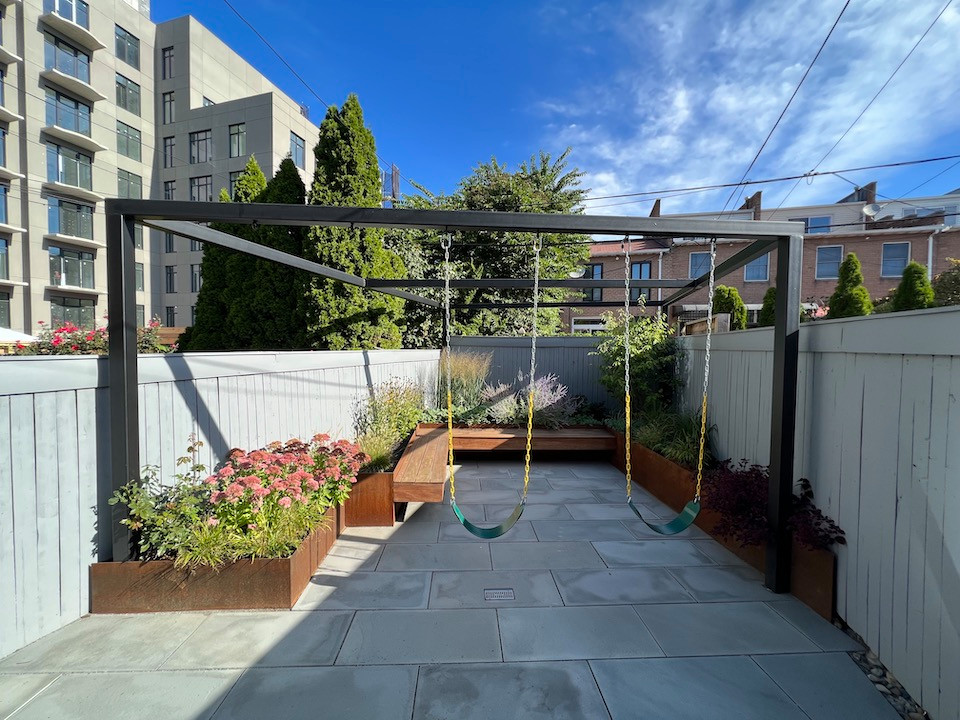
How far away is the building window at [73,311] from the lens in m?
16.6

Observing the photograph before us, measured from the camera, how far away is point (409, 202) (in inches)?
445

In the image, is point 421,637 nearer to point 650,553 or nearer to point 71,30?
point 650,553

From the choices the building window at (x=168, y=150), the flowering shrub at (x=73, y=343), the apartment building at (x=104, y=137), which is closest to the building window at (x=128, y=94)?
the apartment building at (x=104, y=137)

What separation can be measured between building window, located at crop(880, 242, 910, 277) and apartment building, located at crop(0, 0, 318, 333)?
25.1m

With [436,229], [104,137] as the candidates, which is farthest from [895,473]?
[104,137]

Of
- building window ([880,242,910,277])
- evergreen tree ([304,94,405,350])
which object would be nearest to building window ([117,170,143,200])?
evergreen tree ([304,94,405,350])

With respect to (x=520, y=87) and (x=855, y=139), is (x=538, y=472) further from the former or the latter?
(x=855, y=139)

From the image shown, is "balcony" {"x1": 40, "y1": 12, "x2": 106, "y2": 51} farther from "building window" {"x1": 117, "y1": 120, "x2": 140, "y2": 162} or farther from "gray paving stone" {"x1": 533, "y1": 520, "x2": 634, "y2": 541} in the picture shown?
"gray paving stone" {"x1": 533, "y1": 520, "x2": 634, "y2": 541}

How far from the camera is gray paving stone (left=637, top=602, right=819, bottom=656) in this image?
2.00 metres

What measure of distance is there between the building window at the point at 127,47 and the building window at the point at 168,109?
4.84 feet

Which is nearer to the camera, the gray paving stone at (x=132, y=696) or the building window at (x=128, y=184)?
the gray paving stone at (x=132, y=696)

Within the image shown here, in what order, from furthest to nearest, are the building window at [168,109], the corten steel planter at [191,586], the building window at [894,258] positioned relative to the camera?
the building window at [168,109], the building window at [894,258], the corten steel planter at [191,586]

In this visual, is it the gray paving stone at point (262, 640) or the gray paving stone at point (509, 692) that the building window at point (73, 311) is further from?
the gray paving stone at point (509, 692)

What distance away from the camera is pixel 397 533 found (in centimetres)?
335
